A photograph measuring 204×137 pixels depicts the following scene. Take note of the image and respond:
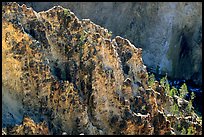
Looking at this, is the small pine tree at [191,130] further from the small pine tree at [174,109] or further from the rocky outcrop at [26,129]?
the rocky outcrop at [26,129]

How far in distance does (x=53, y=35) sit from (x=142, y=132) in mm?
9210

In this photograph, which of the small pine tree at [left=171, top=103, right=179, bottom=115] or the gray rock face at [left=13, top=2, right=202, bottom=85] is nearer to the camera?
the small pine tree at [left=171, top=103, right=179, bottom=115]

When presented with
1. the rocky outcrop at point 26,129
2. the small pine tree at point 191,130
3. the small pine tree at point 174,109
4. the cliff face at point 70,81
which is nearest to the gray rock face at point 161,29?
the small pine tree at point 174,109

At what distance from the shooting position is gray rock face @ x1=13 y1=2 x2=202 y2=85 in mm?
66500

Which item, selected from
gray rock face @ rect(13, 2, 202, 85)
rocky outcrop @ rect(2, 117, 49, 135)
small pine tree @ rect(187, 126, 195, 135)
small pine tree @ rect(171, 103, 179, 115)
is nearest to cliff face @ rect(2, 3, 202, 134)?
rocky outcrop @ rect(2, 117, 49, 135)

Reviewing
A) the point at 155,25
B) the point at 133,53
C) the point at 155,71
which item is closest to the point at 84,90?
the point at 133,53

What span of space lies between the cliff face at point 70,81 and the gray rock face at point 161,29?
28.5m

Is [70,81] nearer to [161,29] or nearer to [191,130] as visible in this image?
[191,130]

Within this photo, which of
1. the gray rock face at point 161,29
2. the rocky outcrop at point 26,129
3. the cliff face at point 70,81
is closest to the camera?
the rocky outcrop at point 26,129

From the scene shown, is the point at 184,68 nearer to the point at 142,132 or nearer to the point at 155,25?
the point at 155,25

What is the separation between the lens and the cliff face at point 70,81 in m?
31.7

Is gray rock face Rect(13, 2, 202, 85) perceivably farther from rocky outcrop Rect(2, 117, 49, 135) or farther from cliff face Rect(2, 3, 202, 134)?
rocky outcrop Rect(2, 117, 49, 135)

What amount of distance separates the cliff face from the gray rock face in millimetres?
28458

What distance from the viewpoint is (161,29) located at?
226 ft
